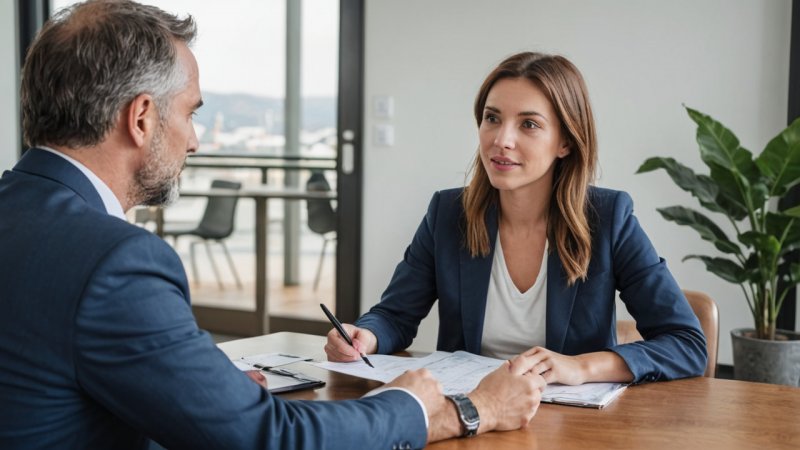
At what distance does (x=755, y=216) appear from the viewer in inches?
140

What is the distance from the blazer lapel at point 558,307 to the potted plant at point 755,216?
1709mm

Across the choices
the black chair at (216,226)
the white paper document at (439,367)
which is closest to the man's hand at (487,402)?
the white paper document at (439,367)

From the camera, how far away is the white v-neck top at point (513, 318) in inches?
77.3

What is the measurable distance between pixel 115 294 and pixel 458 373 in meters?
0.76

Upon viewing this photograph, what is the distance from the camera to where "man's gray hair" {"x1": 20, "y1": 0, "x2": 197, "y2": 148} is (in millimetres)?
1170

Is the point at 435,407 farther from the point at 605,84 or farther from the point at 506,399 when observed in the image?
the point at 605,84

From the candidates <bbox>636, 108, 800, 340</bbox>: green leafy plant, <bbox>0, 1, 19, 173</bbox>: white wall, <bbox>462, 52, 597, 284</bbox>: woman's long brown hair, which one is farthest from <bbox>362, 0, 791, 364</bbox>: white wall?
<bbox>0, 1, 19, 173</bbox>: white wall

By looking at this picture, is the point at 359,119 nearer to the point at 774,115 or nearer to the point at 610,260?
the point at 774,115

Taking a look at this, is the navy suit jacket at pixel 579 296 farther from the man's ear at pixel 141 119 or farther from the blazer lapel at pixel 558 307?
the man's ear at pixel 141 119

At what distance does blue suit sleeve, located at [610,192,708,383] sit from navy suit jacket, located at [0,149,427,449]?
79cm

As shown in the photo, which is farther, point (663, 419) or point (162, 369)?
point (663, 419)

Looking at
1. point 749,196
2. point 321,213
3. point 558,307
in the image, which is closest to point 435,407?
point 558,307

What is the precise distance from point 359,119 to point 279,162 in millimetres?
616

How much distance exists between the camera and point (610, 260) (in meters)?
1.94
